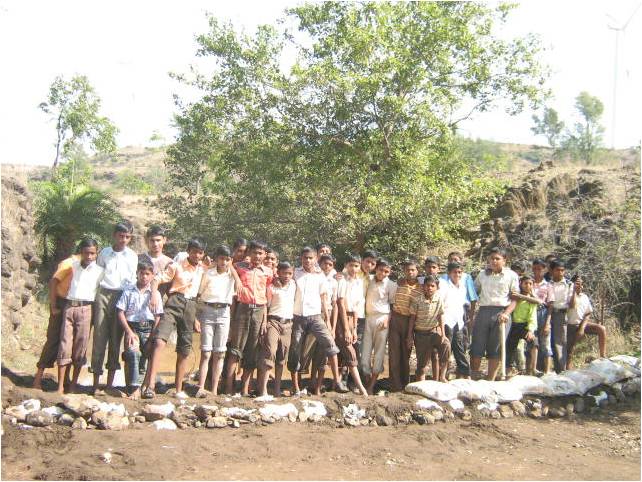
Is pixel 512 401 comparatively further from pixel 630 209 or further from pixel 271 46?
pixel 271 46

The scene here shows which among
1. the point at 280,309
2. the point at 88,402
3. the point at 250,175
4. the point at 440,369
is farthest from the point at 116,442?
the point at 250,175

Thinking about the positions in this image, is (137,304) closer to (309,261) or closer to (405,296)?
(309,261)

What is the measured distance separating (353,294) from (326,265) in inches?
18.4

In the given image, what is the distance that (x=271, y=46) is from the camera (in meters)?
12.6

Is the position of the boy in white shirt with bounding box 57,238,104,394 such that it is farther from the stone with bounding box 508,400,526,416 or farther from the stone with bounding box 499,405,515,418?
the stone with bounding box 508,400,526,416

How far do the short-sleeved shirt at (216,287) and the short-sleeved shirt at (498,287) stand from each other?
10.9 ft

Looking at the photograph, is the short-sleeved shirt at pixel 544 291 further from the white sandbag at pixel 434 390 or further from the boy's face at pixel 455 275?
the white sandbag at pixel 434 390

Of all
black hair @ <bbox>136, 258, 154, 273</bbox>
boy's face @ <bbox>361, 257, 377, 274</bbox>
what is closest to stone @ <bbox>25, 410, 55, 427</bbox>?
black hair @ <bbox>136, 258, 154, 273</bbox>

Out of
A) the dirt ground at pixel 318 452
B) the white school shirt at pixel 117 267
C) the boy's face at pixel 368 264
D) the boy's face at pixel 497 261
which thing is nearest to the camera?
the dirt ground at pixel 318 452

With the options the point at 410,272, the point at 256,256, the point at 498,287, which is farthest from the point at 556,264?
the point at 256,256

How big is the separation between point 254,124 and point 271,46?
1.58m

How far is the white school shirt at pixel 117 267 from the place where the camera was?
636cm

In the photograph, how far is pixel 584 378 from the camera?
8.22m

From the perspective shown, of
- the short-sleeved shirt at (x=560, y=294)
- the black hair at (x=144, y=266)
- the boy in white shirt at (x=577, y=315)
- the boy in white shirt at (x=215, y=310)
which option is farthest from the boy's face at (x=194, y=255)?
the boy in white shirt at (x=577, y=315)
